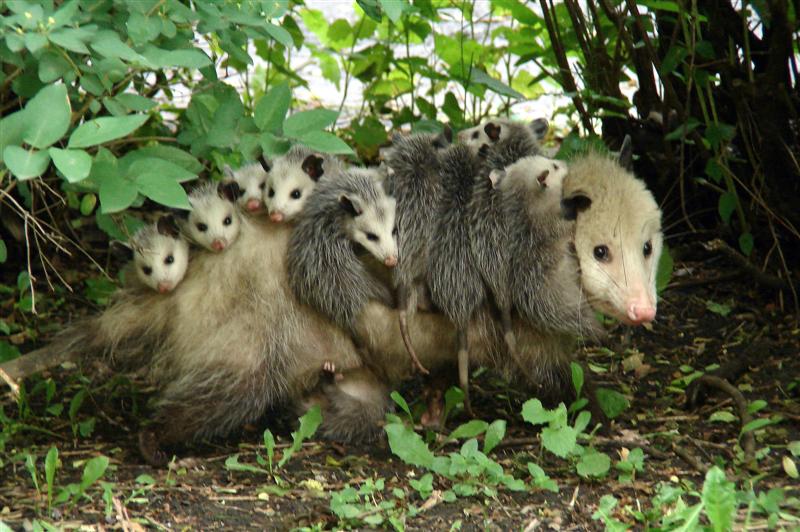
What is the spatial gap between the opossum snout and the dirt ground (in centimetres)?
41

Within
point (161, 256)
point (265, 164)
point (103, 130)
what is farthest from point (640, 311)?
point (103, 130)

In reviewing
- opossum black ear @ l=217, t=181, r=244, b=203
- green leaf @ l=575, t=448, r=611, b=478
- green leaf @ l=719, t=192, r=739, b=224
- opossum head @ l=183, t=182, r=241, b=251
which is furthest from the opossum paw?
green leaf @ l=719, t=192, r=739, b=224

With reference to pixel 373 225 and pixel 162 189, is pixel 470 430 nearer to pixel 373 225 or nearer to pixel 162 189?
pixel 373 225

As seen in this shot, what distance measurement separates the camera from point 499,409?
3.56 meters

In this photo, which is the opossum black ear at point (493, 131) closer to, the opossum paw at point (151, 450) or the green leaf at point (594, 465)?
the green leaf at point (594, 465)

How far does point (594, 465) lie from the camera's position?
2857 mm

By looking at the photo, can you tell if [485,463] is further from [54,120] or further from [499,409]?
[54,120]

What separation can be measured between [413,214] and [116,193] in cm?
107

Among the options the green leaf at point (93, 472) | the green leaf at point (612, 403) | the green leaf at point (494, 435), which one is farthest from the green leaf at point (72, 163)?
the green leaf at point (612, 403)

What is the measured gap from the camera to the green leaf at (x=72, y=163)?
2.08 m

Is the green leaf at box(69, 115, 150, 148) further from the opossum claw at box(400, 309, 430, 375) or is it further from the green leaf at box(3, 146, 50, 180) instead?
the opossum claw at box(400, 309, 430, 375)

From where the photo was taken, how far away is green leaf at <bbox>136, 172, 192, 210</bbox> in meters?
2.36

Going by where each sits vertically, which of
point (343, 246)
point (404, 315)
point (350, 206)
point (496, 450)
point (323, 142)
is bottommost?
point (496, 450)

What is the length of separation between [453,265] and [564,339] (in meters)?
0.43
